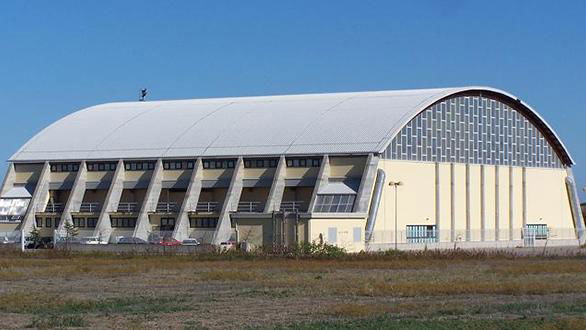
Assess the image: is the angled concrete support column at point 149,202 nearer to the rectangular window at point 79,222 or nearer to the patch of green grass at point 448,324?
the rectangular window at point 79,222

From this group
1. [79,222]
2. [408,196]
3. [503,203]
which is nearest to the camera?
[408,196]

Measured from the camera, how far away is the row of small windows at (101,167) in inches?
3506

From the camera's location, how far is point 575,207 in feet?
329

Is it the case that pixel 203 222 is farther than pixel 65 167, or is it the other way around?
pixel 65 167

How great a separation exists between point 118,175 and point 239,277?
41.4 meters

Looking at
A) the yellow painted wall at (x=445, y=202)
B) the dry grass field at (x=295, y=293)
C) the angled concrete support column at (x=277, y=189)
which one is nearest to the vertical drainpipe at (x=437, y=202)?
the yellow painted wall at (x=445, y=202)

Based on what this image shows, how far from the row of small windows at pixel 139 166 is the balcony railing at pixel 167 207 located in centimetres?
308

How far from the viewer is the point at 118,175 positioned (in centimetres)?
8738

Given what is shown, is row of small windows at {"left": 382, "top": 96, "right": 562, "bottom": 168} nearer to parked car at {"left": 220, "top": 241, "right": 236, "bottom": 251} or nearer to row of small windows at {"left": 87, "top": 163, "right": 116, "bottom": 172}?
parked car at {"left": 220, "top": 241, "right": 236, "bottom": 251}

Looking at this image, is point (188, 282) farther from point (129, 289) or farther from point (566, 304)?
point (566, 304)

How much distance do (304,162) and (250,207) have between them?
16.6 feet

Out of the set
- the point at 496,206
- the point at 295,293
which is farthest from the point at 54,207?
the point at 295,293

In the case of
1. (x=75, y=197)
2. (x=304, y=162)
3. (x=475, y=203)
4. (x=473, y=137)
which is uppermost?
(x=473, y=137)

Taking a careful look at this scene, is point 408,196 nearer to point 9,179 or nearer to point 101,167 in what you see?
point 101,167
